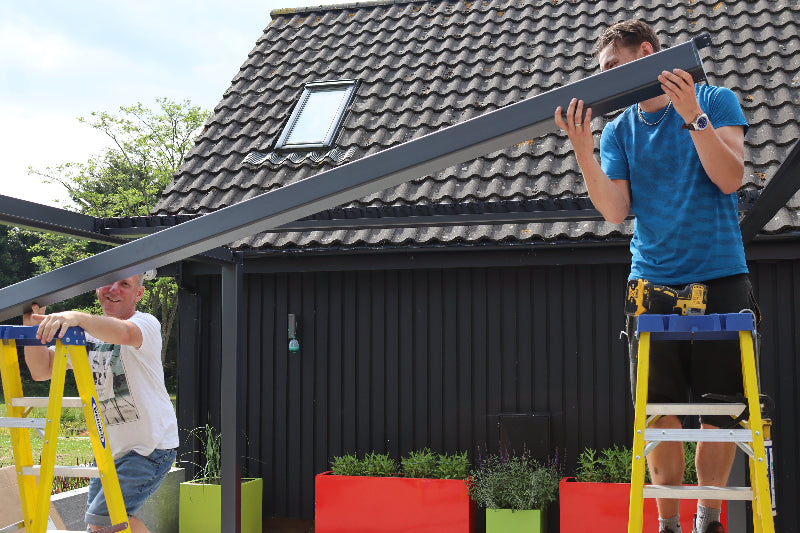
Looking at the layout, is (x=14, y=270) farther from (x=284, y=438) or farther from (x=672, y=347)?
(x=672, y=347)

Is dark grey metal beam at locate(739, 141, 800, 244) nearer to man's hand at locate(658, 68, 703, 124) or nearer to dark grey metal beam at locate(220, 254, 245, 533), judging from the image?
man's hand at locate(658, 68, 703, 124)

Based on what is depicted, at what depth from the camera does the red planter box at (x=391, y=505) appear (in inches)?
211

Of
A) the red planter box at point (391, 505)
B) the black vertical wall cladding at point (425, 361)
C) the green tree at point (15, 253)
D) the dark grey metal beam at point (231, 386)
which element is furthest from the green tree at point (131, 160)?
the dark grey metal beam at point (231, 386)

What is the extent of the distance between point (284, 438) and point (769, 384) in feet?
12.1

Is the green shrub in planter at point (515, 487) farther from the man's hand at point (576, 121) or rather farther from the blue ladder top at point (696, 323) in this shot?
the man's hand at point (576, 121)

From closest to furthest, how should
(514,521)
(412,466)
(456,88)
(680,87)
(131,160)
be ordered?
1. (680,87)
2. (514,521)
3. (412,466)
4. (456,88)
5. (131,160)

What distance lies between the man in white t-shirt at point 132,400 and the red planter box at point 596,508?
2795mm

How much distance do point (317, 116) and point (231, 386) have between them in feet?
11.5

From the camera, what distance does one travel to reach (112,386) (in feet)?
11.0

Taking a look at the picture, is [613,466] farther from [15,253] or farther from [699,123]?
[15,253]

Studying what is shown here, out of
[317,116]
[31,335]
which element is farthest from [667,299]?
[317,116]

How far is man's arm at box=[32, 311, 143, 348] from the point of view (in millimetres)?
2344

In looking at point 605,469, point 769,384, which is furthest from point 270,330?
point 769,384

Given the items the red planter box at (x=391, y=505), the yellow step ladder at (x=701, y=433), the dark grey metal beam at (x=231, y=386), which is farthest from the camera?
the red planter box at (x=391, y=505)
